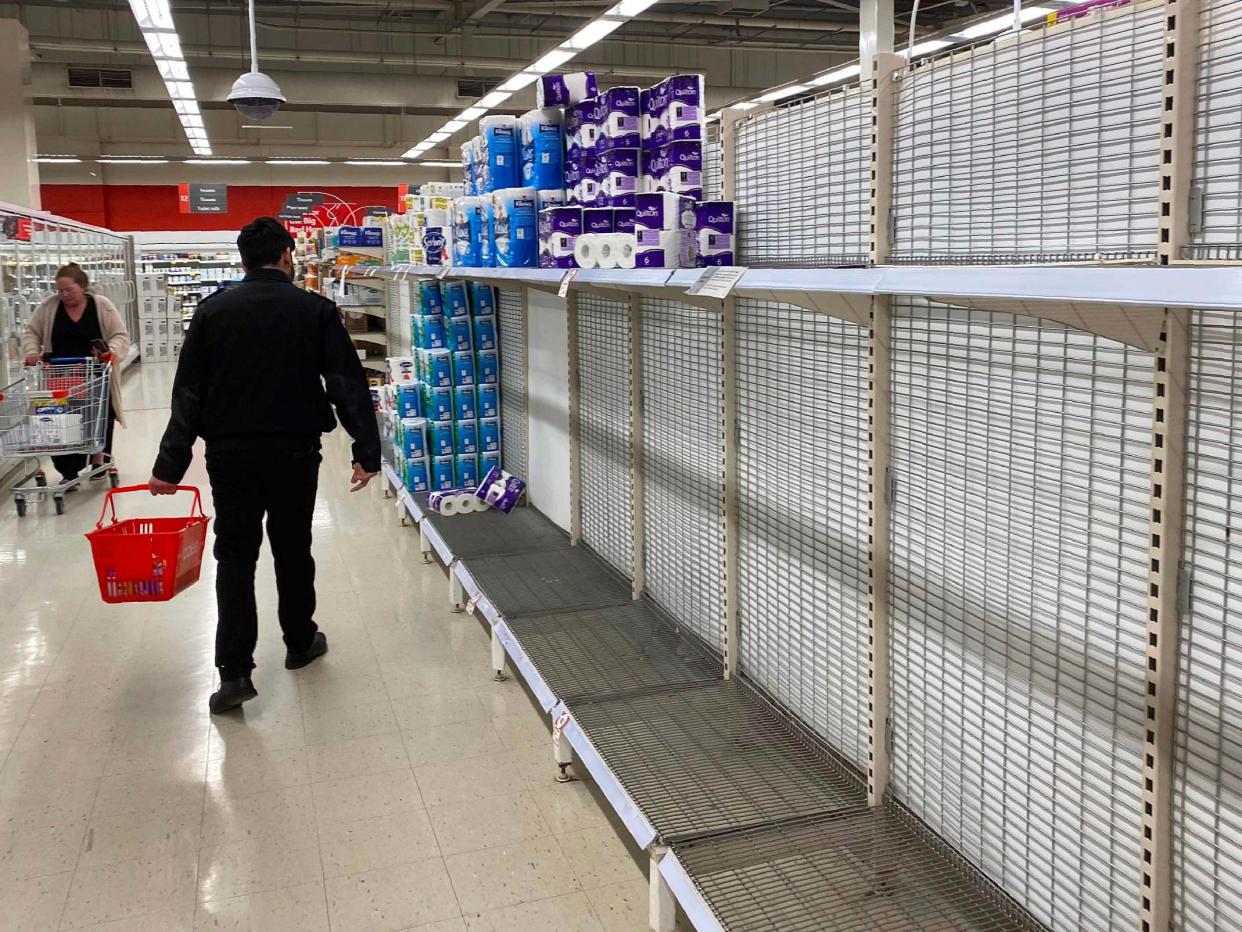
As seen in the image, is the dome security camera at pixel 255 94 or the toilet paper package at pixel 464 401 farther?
the dome security camera at pixel 255 94

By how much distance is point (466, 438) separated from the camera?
630cm

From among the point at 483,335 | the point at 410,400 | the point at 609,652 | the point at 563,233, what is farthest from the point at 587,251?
the point at 410,400

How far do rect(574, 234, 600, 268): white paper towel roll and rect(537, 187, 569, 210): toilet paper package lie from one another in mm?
651

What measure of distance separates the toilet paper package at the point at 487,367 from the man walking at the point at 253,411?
2151 mm

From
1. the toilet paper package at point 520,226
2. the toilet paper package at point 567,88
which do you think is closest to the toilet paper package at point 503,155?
the toilet paper package at point 520,226

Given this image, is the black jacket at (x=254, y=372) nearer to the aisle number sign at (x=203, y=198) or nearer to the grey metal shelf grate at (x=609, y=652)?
the grey metal shelf grate at (x=609, y=652)

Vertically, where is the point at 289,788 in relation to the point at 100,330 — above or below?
below

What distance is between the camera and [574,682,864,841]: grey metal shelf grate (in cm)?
261

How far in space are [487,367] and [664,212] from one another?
342cm

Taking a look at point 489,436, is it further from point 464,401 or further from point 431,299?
point 431,299

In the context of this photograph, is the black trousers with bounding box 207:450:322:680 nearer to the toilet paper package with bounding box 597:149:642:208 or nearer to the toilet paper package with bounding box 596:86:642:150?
the toilet paper package with bounding box 597:149:642:208

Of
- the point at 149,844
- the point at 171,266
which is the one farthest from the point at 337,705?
the point at 171,266

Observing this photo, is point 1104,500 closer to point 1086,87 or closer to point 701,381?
point 1086,87

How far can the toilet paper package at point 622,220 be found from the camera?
3.23 m
